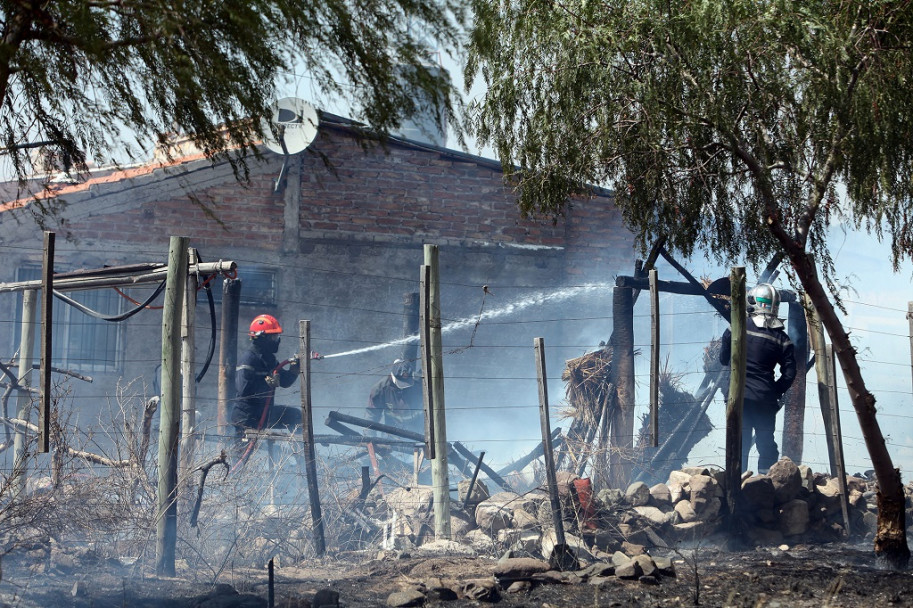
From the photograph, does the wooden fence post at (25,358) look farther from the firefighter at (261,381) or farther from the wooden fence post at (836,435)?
the wooden fence post at (836,435)

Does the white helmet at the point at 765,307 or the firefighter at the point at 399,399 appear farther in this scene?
the firefighter at the point at 399,399

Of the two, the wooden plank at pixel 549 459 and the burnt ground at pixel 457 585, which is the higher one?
the wooden plank at pixel 549 459

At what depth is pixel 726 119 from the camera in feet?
18.9

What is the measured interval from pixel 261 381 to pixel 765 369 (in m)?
4.85

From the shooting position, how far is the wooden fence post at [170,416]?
624 cm

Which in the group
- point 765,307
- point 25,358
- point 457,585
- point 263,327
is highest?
point 765,307

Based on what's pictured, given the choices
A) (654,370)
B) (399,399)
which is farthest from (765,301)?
(399,399)

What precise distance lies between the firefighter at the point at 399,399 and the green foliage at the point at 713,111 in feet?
16.5

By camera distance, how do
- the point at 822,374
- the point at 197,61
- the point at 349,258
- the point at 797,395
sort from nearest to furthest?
the point at 197,61
the point at 822,374
the point at 797,395
the point at 349,258

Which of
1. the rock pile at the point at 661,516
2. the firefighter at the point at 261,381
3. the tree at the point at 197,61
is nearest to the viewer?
the tree at the point at 197,61

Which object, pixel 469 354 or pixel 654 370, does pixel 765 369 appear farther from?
pixel 469 354

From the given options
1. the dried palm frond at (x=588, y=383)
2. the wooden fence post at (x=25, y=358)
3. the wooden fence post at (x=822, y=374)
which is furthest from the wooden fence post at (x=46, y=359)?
the wooden fence post at (x=822, y=374)

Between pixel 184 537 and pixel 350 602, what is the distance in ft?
6.25

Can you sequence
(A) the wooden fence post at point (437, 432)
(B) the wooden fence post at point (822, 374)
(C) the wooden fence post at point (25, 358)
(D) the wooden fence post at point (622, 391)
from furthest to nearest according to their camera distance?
(D) the wooden fence post at point (622, 391) < (C) the wooden fence post at point (25, 358) < (B) the wooden fence post at point (822, 374) < (A) the wooden fence post at point (437, 432)
